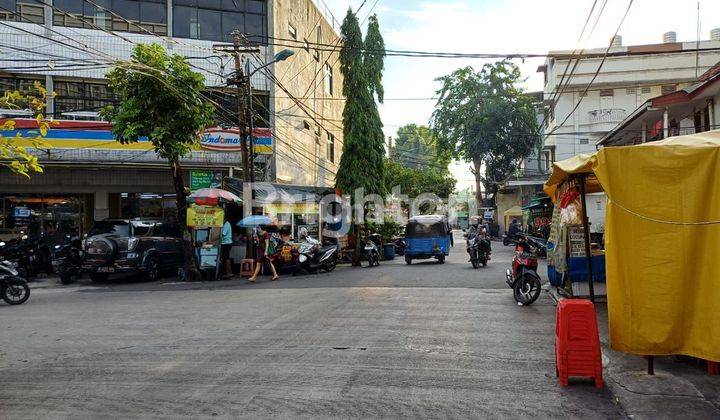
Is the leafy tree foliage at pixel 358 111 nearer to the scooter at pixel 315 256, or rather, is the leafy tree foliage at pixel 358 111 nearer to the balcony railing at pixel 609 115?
the scooter at pixel 315 256

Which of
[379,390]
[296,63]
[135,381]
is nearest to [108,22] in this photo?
[296,63]

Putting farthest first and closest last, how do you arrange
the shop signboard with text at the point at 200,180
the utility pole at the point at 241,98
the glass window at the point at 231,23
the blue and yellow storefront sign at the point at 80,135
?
1. the glass window at the point at 231,23
2. the blue and yellow storefront sign at the point at 80,135
3. the shop signboard with text at the point at 200,180
4. the utility pole at the point at 241,98

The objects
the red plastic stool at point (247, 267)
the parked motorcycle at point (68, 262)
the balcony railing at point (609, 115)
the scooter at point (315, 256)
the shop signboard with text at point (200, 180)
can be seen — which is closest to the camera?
the parked motorcycle at point (68, 262)

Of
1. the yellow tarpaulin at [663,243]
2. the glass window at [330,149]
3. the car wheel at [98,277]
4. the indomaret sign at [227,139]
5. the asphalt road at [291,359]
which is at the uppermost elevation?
the glass window at [330,149]

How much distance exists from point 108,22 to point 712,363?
23052mm

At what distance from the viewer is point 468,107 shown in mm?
42750

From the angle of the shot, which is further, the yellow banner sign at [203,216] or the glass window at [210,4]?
the glass window at [210,4]

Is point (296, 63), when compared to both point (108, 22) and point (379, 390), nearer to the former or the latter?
point (108, 22)

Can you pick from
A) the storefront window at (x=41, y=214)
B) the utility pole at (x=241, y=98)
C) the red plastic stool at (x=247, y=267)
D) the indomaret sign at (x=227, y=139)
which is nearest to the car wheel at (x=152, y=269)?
the red plastic stool at (x=247, y=267)

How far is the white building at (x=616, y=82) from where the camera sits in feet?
109

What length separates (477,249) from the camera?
18906mm

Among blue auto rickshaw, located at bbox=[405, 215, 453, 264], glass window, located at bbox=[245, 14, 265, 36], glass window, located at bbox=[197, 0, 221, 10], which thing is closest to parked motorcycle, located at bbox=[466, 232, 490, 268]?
blue auto rickshaw, located at bbox=[405, 215, 453, 264]

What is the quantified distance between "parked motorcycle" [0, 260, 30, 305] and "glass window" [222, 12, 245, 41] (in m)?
13.7

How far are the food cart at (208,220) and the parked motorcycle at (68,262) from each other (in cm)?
356
